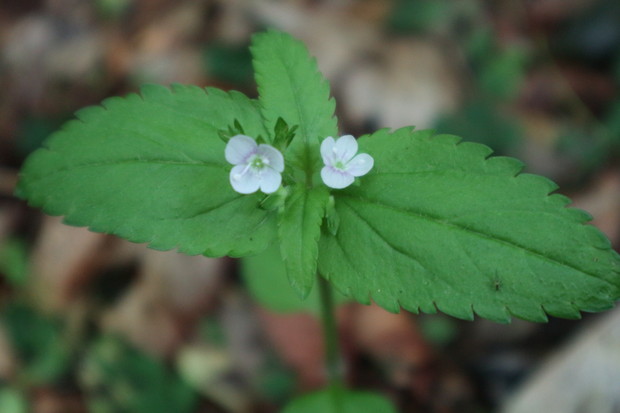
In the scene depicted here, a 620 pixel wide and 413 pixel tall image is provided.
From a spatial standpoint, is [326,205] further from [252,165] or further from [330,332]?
[330,332]

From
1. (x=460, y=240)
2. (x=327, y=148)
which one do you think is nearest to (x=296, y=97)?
(x=327, y=148)

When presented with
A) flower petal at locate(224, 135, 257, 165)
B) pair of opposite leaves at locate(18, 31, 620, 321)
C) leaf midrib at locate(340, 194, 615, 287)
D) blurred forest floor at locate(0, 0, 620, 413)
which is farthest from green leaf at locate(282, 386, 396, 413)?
flower petal at locate(224, 135, 257, 165)

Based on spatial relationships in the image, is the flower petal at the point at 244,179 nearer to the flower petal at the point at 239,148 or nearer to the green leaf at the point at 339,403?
the flower petal at the point at 239,148

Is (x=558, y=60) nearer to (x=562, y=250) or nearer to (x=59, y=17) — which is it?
(x=562, y=250)

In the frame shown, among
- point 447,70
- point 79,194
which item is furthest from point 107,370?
point 447,70

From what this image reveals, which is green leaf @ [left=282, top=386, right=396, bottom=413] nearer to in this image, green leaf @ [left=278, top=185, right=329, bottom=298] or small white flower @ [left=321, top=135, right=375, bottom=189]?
green leaf @ [left=278, top=185, right=329, bottom=298]

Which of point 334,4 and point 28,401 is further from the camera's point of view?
point 334,4
